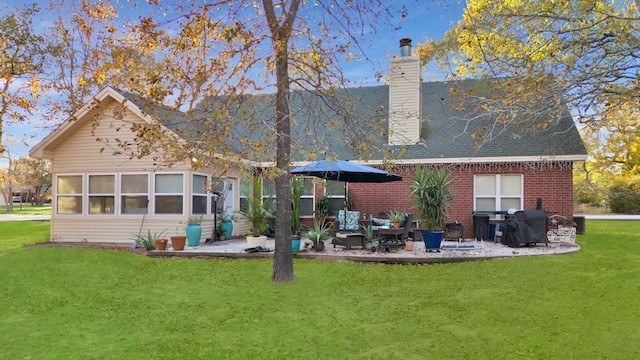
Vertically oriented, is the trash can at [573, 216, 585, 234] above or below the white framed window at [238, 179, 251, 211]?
below

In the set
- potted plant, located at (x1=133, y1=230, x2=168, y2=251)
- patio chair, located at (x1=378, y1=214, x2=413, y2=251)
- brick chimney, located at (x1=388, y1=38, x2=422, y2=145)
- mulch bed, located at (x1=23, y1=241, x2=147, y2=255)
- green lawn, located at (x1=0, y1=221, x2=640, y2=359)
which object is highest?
brick chimney, located at (x1=388, y1=38, x2=422, y2=145)

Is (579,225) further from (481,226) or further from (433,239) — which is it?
(433,239)

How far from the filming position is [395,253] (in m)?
11.3

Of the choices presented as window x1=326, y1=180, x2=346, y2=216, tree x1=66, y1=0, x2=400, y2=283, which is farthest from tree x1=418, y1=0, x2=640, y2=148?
window x1=326, y1=180, x2=346, y2=216

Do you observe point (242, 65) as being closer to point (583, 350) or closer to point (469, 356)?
point (469, 356)

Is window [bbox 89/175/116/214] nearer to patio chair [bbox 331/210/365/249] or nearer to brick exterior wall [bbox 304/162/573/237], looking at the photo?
brick exterior wall [bbox 304/162/573/237]

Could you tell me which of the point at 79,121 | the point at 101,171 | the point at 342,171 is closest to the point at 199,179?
the point at 101,171

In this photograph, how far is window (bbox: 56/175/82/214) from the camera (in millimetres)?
15312

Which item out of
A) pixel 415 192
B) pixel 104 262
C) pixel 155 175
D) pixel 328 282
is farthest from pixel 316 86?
pixel 155 175

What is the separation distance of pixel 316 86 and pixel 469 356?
558 centimetres

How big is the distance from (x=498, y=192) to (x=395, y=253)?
595 cm

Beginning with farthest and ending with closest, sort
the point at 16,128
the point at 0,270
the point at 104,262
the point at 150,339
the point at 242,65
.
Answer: the point at 16,128, the point at 104,262, the point at 0,270, the point at 242,65, the point at 150,339

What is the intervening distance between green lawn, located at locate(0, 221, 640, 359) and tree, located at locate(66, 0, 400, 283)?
173cm

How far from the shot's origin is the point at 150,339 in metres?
5.42
